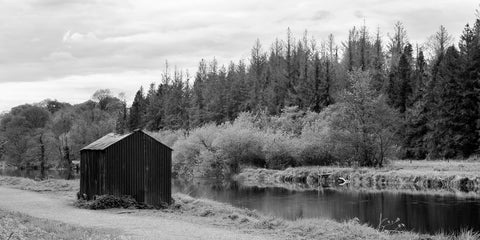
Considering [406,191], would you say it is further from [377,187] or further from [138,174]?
[138,174]

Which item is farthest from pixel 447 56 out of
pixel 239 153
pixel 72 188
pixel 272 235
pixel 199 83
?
pixel 199 83

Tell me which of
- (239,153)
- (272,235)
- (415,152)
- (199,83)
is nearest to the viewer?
(272,235)

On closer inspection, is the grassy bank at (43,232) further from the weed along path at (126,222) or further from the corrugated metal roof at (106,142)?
the corrugated metal roof at (106,142)

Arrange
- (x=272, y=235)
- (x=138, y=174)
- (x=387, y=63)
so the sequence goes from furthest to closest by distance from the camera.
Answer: (x=387, y=63)
(x=138, y=174)
(x=272, y=235)

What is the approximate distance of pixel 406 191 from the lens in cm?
4066

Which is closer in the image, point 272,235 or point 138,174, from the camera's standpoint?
point 272,235

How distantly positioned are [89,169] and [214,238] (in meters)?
12.5

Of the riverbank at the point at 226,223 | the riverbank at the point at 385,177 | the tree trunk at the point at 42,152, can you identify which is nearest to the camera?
the riverbank at the point at 226,223

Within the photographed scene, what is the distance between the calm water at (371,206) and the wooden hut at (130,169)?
617 cm

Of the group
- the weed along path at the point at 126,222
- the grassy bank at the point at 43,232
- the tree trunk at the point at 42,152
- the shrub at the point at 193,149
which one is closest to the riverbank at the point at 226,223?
the weed along path at the point at 126,222

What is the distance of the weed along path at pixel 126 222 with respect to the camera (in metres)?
17.4

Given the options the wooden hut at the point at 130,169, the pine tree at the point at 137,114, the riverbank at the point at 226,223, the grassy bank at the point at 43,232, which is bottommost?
the riverbank at the point at 226,223

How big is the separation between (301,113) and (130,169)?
2202 inches

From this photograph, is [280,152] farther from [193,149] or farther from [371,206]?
[371,206]
